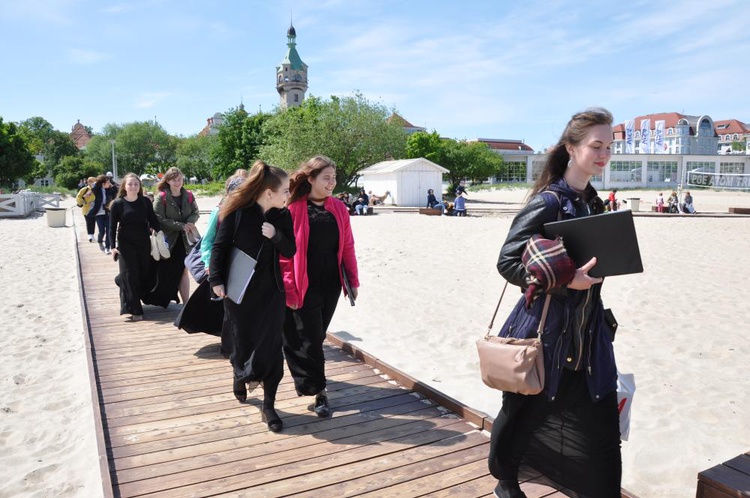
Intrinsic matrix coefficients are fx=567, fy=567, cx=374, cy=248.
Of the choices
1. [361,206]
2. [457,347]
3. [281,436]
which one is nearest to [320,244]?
[281,436]

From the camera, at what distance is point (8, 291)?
10.0 m

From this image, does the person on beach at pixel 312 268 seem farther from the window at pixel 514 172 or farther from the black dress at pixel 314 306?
the window at pixel 514 172

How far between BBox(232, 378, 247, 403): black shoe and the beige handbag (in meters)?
2.19

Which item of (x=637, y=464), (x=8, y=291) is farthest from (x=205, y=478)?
(x=8, y=291)

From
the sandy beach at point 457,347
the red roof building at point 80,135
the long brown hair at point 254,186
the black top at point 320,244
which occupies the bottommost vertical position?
the sandy beach at point 457,347

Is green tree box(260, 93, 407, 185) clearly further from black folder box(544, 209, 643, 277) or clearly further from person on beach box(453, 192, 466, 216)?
black folder box(544, 209, 643, 277)

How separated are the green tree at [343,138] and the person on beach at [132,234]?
3857 centimetres

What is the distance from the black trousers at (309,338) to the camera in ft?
13.2

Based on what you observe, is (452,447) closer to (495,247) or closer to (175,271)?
(175,271)

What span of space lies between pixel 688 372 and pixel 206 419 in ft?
15.1

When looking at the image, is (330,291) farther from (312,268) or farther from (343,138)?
(343,138)

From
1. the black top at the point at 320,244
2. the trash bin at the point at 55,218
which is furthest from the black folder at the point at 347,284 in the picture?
the trash bin at the point at 55,218

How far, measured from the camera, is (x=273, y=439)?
368cm

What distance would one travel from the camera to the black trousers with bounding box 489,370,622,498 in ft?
7.69
